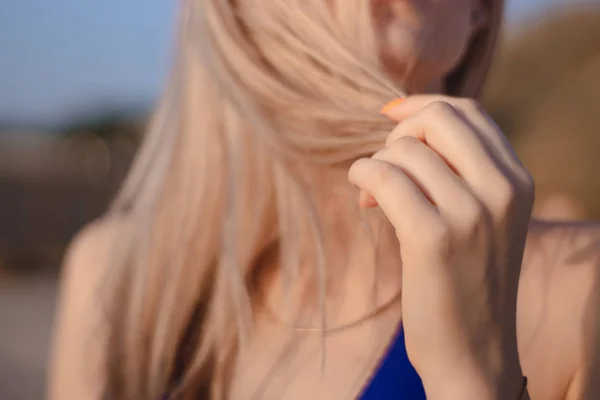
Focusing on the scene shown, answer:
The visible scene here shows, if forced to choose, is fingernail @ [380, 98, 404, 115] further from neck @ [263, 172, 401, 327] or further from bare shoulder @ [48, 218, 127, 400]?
bare shoulder @ [48, 218, 127, 400]

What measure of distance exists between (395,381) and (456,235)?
0.64 ft

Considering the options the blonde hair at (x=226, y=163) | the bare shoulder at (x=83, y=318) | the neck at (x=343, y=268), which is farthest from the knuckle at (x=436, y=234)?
the bare shoulder at (x=83, y=318)

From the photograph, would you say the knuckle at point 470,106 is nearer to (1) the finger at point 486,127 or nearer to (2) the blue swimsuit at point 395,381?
(1) the finger at point 486,127

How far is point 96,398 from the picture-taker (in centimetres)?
59

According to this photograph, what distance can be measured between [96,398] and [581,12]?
2.63 metres

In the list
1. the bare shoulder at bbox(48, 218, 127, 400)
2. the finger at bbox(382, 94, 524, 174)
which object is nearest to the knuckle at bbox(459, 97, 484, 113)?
the finger at bbox(382, 94, 524, 174)

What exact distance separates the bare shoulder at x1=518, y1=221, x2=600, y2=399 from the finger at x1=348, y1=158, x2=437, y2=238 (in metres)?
0.21

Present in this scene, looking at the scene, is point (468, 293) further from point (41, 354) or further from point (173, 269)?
point (41, 354)

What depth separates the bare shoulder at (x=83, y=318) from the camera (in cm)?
60

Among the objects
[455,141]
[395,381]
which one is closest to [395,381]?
[395,381]

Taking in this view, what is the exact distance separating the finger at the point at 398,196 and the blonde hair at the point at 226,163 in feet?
0.30

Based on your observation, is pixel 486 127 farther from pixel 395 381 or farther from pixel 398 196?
pixel 395 381

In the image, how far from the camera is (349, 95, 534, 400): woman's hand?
335 mm

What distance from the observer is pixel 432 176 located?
1.11 feet
